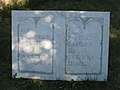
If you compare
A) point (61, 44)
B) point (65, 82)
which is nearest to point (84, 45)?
point (61, 44)

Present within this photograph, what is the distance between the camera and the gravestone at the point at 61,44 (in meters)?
6.41

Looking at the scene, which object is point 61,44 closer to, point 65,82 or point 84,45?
point 84,45

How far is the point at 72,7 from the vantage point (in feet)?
31.5

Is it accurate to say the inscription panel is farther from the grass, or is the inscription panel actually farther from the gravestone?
the grass

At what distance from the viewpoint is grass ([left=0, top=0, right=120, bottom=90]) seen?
6320 mm

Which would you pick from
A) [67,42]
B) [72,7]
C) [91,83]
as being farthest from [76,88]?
[72,7]

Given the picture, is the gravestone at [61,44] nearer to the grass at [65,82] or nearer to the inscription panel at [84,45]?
the inscription panel at [84,45]

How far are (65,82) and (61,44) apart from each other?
1.81 feet

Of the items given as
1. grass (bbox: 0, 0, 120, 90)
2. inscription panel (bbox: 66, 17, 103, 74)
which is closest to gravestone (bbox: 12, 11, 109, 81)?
inscription panel (bbox: 66, 17, 103, 74)

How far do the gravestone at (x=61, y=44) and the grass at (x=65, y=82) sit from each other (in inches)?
5.5

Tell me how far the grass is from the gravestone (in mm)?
139

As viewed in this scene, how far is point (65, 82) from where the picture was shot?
6461 millimetres

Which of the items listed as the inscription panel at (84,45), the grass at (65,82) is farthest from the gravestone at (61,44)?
the grass at (65,82)

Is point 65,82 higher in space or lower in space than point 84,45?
lower
